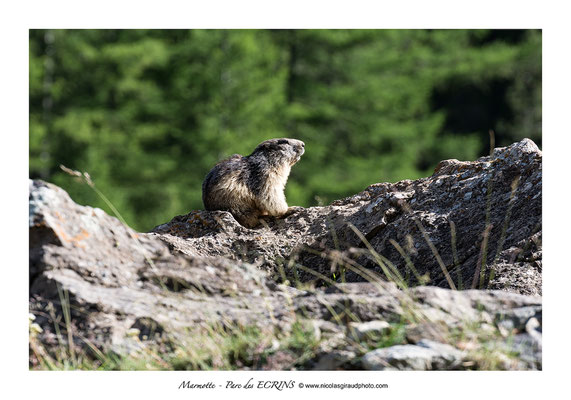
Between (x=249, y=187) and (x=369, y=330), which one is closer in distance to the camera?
(x=369, y=330)

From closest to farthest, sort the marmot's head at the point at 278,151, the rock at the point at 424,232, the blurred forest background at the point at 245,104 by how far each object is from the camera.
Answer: the rock at the point at 424,232
the marmot's head at the point at 278,151
the blurred forest background at the point at 245,104

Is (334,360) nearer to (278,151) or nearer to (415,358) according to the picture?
(415,358)

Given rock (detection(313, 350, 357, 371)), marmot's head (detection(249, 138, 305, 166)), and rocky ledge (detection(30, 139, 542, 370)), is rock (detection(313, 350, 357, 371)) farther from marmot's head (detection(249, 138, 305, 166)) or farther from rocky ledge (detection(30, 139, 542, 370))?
marmot's head (detection(249, 138, 305, 166))

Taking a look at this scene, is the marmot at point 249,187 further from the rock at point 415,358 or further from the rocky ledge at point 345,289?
the rock at point 415,358

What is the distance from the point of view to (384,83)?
3194cm

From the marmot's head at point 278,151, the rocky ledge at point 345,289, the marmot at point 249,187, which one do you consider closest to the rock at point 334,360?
the rocky ledge at point 345,289

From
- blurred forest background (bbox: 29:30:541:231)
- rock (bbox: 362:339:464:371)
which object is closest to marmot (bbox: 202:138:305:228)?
rock (bbox: 362:339:464:371)

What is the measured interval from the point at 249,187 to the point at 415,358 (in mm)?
4230

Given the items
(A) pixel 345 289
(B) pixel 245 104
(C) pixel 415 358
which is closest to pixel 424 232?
(A) pixel 345 289

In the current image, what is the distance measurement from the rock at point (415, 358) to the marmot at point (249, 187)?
380 cm

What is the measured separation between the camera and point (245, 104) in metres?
28.6

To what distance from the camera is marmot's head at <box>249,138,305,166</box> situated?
27.6ft

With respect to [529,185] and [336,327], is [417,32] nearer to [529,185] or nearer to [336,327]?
[529,185]

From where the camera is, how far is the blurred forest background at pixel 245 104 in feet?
92.2
